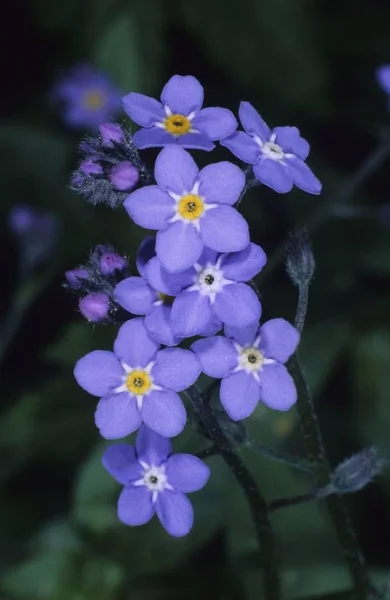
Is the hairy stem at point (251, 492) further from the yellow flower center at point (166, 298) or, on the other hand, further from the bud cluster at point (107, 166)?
the bud cluster at point (107, 166)

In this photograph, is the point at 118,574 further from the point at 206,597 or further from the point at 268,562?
the point at 268,562

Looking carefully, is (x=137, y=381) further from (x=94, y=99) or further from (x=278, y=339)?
(x=94, y=99)

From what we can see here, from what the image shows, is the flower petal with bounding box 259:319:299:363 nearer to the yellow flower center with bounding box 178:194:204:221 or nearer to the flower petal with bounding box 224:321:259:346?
the flower petal with bounding box 224:321:259:346

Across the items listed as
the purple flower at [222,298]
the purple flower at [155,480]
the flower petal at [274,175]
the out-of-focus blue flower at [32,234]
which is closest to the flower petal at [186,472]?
the purple flower at [155,480]

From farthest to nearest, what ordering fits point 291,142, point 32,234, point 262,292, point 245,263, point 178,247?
point 32,234, point 262,292, point 291,142, point 245,263, point 178,247

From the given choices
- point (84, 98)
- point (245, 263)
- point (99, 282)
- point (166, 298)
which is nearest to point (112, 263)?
point (99, 282)

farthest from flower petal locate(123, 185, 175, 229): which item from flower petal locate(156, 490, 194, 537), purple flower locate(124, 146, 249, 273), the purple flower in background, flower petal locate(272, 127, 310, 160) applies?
the purple flower in background

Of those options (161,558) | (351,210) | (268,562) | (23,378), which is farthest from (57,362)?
(268,562)
